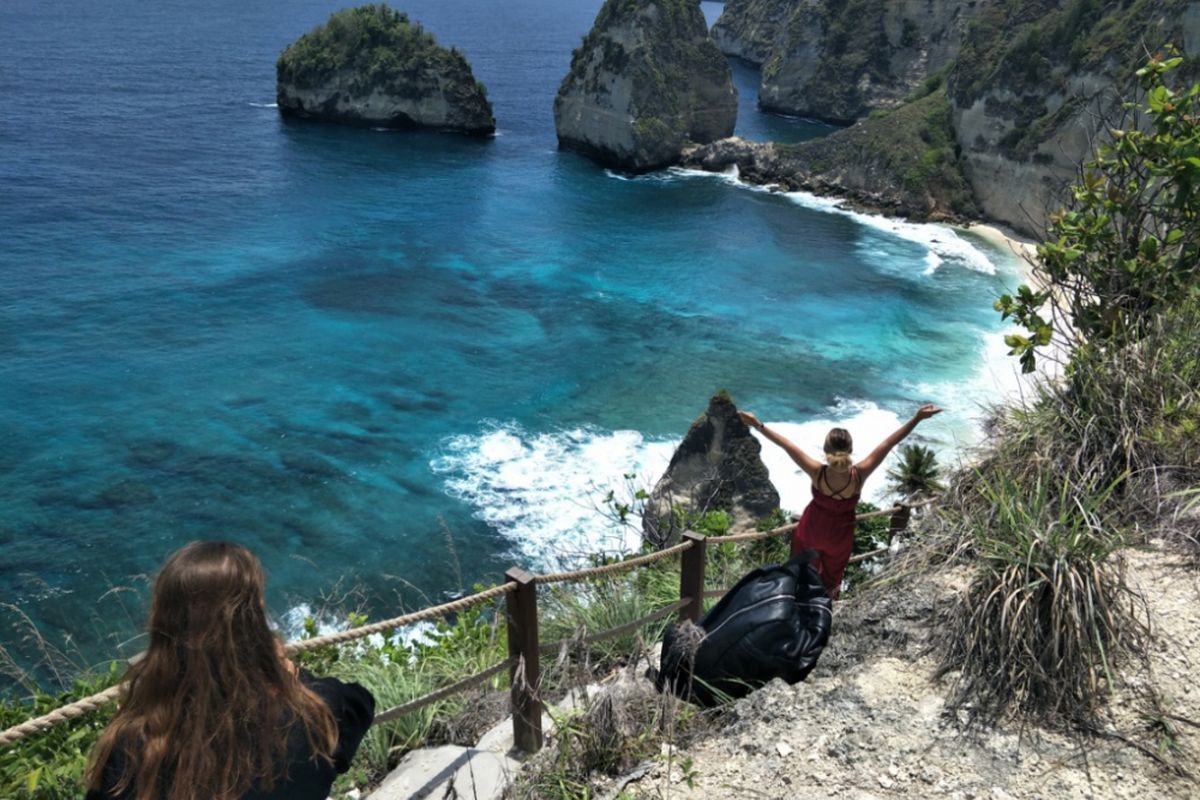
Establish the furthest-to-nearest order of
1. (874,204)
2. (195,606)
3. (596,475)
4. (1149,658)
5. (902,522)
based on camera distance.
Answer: (874,204) < (596,475) < (902,522) < (1149,658) < (195,606)

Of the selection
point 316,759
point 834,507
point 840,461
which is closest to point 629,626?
point 834,507

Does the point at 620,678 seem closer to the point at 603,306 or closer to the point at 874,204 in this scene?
the point at 603,306

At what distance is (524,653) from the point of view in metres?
5.70

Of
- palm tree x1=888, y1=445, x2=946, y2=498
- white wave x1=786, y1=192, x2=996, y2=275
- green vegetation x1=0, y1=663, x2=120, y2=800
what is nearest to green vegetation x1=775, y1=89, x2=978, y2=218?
white wave x1=786, y1=192, x2=996, y2=275

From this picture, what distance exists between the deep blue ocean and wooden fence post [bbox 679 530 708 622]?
298cm

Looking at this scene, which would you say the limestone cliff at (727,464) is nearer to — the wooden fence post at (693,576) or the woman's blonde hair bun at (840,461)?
the wooden fence post at (693,576)

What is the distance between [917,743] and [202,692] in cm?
347

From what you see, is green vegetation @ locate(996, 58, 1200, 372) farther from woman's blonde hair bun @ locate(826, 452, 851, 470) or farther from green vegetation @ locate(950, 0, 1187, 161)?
green vegetation @ locate(950, 0, 1187, 161)

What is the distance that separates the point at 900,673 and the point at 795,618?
657 millimetres

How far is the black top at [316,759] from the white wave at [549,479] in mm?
18348

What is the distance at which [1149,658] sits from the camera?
16.5 feet

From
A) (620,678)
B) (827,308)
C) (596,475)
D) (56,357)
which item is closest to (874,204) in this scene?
(827,308)

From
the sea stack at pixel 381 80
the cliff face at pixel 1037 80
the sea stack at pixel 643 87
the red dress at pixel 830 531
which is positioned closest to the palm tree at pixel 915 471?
the red dress at pixel 830 531

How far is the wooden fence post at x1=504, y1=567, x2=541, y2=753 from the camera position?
18.0ft
